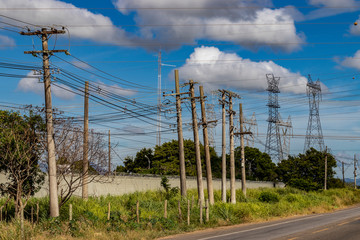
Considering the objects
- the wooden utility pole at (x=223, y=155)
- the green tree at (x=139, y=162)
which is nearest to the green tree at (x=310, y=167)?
the green tree at (x=139, y=162)

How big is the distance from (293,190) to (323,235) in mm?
42007

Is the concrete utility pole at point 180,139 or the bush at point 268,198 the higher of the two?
the concrete utility pole at point 180,139

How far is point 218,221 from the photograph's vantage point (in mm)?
27656

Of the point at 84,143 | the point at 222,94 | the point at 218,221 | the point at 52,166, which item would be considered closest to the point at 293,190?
the point at 222,94

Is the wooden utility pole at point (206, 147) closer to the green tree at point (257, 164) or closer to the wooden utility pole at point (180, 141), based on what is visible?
the wooden utility pole at point (180, 141)

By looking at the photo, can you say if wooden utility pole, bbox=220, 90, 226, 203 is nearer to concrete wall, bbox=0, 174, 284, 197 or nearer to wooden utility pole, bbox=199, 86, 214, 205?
wooden utility pole, bbox=199, 86, 214, 205

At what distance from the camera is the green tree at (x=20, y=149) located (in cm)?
2317

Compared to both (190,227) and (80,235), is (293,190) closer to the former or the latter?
(190,227)

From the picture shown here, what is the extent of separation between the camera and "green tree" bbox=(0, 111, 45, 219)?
23172mm

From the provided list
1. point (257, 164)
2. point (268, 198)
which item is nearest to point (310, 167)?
point (257, 164)

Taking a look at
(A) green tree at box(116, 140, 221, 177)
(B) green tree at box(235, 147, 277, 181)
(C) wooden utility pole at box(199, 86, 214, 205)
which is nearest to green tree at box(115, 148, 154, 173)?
(A) green tree at box(116, 140, 221, 177)

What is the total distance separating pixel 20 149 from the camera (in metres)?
23.9

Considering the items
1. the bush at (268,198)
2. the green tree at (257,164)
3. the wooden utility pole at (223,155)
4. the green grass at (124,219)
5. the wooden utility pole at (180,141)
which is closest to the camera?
the green grass at (124,219)

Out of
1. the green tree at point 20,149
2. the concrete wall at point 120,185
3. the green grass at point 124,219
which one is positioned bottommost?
the green grass at point 124,219
